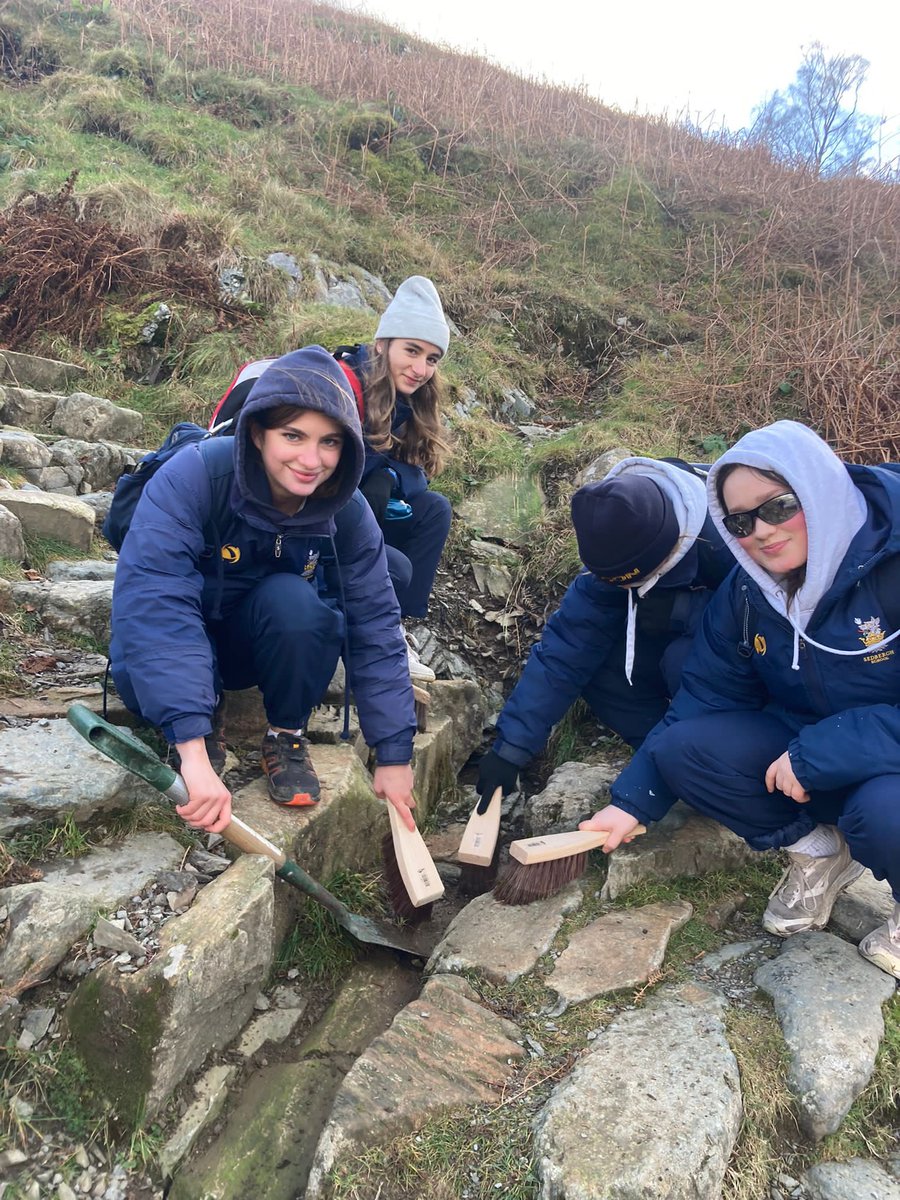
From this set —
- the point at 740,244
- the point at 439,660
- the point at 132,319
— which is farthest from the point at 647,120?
the point at 439,660

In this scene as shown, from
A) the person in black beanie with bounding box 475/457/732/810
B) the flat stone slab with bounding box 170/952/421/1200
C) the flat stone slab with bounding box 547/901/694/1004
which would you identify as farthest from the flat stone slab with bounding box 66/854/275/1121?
the person in black beanie with bounding box 475/457/732/810

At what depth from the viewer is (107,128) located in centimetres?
848

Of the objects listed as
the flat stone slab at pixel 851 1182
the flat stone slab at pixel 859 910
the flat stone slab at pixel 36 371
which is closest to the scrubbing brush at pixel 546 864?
the flat stone slab at pixel 859 910

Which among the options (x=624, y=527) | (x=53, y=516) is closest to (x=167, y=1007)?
(x=624, y=527)

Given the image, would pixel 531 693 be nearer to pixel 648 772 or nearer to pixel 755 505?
pixel 648 772

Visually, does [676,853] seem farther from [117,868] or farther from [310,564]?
[117,868]

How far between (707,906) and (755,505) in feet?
4.18

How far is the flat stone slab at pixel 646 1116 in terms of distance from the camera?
62.8 inches

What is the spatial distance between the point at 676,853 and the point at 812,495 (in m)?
1.25

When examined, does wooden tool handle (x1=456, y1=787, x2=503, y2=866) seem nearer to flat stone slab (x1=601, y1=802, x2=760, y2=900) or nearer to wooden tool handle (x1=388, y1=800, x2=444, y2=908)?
wooden tool handle (x1=388, y1=800, x2=444, y2=908)

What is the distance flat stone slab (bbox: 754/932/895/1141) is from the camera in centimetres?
187

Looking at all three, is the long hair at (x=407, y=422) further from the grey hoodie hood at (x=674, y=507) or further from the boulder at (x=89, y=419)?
the boulder at (x=89, y=419)

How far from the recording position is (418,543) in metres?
3.76

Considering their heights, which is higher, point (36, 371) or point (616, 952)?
point (36, 371)
